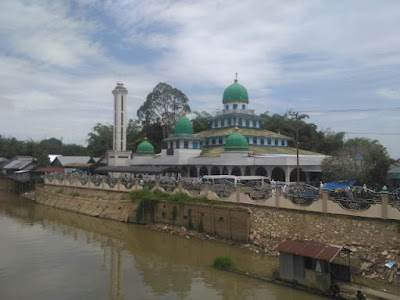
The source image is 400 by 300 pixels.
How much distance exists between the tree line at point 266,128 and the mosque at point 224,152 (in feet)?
10.7

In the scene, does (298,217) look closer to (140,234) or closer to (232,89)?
(140,234)

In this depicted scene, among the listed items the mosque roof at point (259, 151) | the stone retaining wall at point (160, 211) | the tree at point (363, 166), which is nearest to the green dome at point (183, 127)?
the mosque roof at point (259, 151)

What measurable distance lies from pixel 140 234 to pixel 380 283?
15102 millimetres

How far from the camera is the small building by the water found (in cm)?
1363

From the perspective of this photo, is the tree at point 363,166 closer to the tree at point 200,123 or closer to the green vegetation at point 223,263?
the green vegetation at point 223,263

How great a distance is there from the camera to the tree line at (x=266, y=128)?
89.1 ft

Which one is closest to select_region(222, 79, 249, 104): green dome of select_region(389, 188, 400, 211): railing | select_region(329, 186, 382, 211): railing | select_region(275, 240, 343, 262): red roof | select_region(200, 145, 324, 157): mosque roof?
select_region(200, 145, 324, 157): mosque roof

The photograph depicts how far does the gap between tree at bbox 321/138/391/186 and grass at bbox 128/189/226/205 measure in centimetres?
1017

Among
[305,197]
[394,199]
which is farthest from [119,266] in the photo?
[394,199]

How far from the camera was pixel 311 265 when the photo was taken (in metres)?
14.2

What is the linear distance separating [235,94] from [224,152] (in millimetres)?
12710

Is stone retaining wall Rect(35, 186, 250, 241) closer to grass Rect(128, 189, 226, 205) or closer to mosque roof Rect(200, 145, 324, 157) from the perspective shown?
grass Rect(128, 189, 226, 205)

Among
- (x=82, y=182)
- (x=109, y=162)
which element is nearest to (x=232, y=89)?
(x=109, y=162)

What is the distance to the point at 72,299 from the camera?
13.6 m
